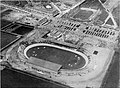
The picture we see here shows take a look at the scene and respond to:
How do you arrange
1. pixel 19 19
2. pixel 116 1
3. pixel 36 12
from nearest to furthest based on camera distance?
pixel 19 19, pixel 36 12, pixel 116 1

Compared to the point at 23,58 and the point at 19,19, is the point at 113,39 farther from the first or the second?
the point at 19,19

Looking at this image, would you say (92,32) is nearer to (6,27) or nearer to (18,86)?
(6,27)

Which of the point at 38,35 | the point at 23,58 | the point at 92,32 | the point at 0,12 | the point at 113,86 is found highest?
the point at 0,12

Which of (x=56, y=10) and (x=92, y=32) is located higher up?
(x=56, y=10)

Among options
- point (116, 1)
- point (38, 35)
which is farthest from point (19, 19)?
point (116, 1)

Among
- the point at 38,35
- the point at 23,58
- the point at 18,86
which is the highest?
the point at 38,35

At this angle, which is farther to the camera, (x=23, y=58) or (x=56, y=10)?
(x=56, y=10)

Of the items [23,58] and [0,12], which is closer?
[23,58]

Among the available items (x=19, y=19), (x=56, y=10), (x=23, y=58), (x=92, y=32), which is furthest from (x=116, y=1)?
(x=23, y=58)

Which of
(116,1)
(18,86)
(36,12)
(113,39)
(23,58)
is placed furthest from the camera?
(116,1)
